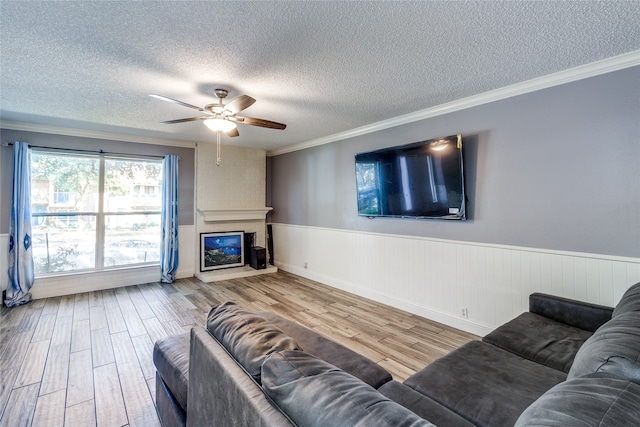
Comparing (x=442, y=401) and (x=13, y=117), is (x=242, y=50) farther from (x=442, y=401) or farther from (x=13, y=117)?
(x=13, y=117)

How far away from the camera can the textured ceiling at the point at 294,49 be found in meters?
1.72

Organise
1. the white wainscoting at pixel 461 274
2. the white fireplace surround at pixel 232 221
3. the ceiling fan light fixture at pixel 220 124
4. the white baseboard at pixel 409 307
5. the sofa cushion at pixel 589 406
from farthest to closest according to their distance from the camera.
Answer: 1. the white fireplace surround at pixel 232 221
2. the white baseboard at pixel 409 307
3. the ceiling fan light fixture at pixel 220 124
4. the white wainscoting at pixel 461 274
5. the sofa cushion at pixel 589 406

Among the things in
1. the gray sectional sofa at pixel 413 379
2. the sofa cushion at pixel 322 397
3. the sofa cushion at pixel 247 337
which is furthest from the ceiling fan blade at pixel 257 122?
the sofa cushion at pixel 322 397

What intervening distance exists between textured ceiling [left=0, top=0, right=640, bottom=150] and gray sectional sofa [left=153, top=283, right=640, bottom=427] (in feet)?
5.68

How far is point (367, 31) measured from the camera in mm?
1921

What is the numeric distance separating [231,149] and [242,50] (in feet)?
12.6

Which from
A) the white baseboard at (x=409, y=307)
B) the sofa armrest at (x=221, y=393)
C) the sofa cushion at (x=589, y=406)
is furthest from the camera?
the white baseboard at (x=409, y=307)

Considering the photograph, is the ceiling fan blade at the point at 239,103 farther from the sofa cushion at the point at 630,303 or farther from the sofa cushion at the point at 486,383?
the sofa cushion at the point at 630,303

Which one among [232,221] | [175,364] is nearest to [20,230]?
[232,221]

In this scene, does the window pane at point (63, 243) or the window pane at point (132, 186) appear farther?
the window pane at point (132, 186)

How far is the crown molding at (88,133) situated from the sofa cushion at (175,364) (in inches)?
167

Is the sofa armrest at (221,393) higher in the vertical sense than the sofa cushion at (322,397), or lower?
lower

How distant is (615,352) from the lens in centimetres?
109

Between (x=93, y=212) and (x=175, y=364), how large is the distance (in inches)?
167
